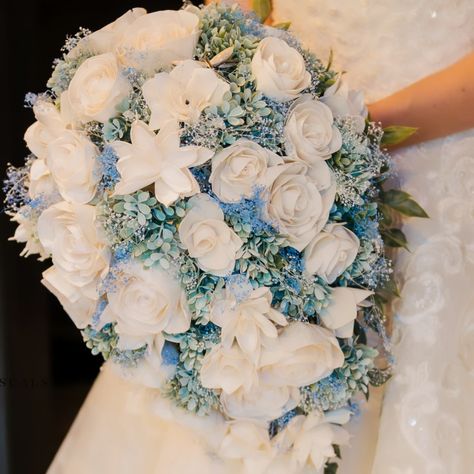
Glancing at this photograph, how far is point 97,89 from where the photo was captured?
809mm

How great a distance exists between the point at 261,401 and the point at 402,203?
0.34 m

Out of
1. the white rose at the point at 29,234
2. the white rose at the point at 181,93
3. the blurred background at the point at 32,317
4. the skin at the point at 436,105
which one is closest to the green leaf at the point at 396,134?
the skin at the point at 436,105

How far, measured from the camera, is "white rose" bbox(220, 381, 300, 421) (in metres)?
0.86

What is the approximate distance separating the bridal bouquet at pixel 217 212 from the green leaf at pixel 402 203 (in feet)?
0.18

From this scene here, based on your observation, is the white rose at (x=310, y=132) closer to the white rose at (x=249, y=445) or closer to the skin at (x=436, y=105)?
the skin at (x=436, y=105)

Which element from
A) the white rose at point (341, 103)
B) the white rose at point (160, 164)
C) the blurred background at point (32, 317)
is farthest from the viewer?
the blurred background at point (32, 317)

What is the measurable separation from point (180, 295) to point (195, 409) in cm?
20

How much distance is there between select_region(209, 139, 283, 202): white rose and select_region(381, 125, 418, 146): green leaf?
9.5 inches

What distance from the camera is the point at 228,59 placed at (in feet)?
2.74

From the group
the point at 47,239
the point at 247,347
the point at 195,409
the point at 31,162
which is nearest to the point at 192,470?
the point at 195,409

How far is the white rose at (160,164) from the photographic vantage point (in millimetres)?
754

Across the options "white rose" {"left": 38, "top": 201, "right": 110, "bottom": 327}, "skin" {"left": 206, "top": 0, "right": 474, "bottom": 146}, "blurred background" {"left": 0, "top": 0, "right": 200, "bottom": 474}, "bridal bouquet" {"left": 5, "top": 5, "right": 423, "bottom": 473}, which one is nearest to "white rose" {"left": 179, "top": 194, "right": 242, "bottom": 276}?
"bridal bouquet" {"left": 5, "top": 5, "right": 423, "bottom": 473}

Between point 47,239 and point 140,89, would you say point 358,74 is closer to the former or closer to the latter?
point 140,89

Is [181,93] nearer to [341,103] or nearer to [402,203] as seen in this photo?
[341,103]
